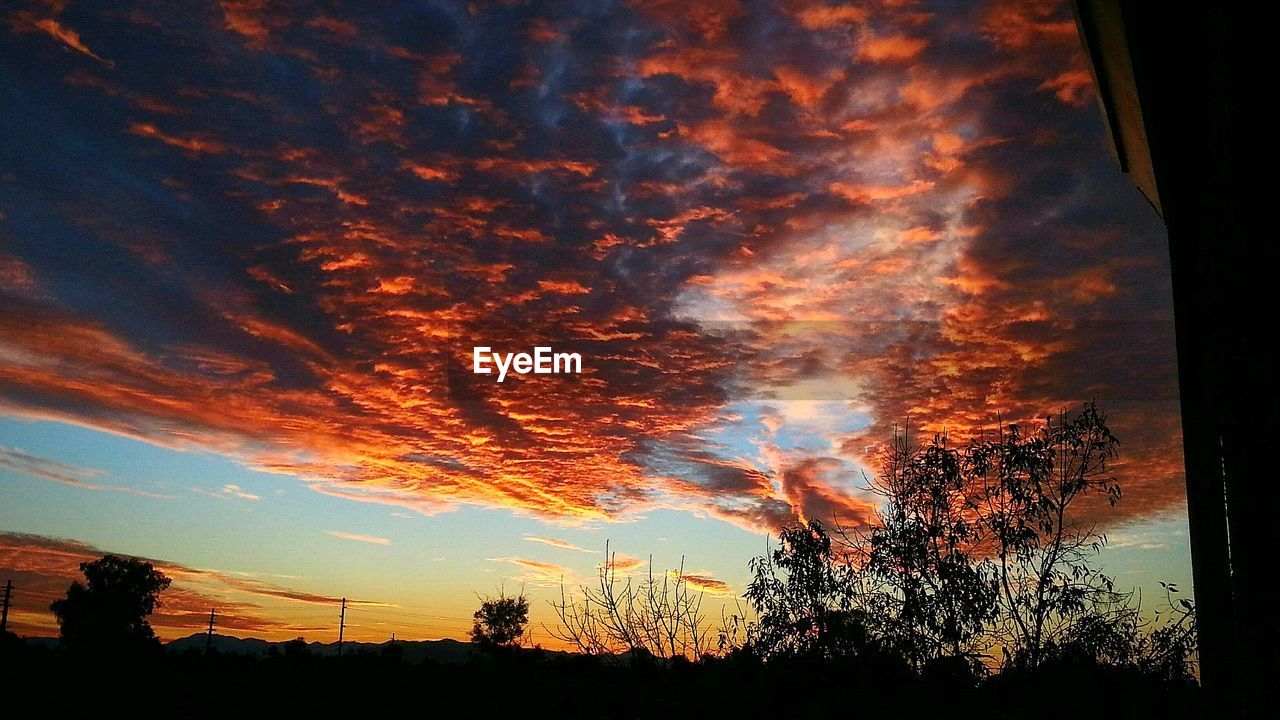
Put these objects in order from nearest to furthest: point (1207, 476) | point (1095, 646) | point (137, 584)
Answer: point (1207, 476) → point (1095, 646) → point (137, 584)

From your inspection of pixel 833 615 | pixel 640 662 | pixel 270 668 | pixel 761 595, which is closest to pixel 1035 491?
pixel 833 615

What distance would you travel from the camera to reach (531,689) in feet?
20.1

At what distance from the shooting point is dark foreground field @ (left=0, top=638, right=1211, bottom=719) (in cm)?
558

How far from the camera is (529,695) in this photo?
5977 mm

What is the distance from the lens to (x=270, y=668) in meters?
6.55

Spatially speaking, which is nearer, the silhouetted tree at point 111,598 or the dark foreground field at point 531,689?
the dark foreground field at point 531,689

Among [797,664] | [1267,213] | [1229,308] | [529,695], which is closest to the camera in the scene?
[1267,213]

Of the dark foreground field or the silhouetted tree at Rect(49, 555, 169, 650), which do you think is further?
the silhouetted tree at Rect(49, 555, 169, 650)

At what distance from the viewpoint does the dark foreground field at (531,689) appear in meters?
5.58

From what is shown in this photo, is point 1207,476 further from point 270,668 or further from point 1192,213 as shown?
point 270,668

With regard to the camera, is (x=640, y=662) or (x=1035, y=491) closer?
(x=640, y=662)

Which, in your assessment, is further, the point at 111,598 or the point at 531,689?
the point at 111,598

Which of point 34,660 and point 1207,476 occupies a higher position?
point 1207,476

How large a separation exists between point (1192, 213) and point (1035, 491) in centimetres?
680
